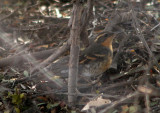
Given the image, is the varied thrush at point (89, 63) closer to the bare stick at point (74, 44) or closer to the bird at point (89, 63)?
the bird at point (89, 63)

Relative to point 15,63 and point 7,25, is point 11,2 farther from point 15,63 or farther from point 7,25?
point 15,63

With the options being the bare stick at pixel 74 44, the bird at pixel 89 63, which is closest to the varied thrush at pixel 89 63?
the bird at pixel 89 63

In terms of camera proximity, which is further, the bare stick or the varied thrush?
the varied thrush

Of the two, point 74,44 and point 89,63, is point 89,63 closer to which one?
point 89,63

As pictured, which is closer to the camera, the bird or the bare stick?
the bare stick

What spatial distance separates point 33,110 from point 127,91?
1.53 meters

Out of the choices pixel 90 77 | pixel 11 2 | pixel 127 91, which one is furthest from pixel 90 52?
pixel 11 2

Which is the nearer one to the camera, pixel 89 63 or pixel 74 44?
pixel 74 44

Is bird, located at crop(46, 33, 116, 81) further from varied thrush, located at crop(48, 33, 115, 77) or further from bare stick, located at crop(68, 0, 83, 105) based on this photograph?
bare stick, located at crop(68, 0, 83, 105)

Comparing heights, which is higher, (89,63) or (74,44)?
(74,44)

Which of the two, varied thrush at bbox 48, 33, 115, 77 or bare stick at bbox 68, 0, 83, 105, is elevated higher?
bare stick at bbox 68, 0, 83, 105

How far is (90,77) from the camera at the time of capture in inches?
183

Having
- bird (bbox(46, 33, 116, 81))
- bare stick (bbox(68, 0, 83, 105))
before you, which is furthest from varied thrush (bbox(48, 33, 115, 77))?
bare stick (bbox(68, 0, 83, 105))

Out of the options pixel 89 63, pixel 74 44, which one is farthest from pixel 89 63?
pixel 74 44
